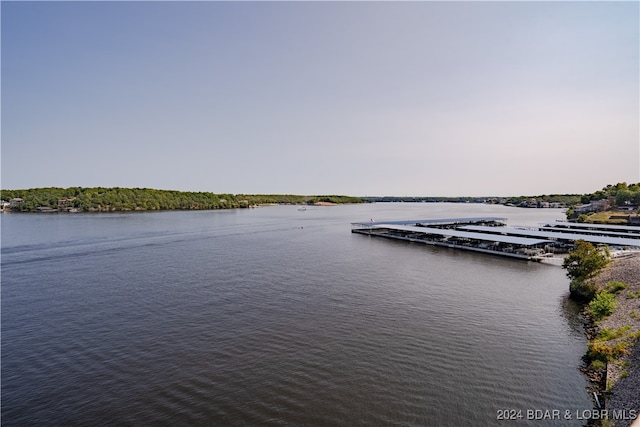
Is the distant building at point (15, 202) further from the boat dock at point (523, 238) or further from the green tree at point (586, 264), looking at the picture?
the green tree at point (586, 264)

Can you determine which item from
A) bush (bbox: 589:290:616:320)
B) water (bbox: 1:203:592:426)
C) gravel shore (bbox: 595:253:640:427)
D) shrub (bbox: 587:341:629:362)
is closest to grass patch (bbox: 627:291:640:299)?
gravel shore (bbox: 595:253:640:427)

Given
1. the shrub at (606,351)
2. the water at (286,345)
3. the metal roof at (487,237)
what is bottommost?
the water at (286,345)

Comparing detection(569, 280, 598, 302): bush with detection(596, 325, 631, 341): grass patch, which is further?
detection(569, 280, 598, 302): bush

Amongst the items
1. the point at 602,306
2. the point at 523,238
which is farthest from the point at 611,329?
the point at 523,238

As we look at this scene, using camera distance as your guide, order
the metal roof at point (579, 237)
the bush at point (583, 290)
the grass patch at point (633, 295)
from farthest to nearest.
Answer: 1. the metal roof at point (579, 237)
2. the bush at point (583, 290)
3. the grass patch at point (633, 295)

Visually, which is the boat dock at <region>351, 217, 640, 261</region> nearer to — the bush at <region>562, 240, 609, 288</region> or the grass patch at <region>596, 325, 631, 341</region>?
the bush at <region>562, 240, 609, 288</region>

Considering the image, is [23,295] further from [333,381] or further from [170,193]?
[170,193]

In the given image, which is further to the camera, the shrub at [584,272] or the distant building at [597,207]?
the distant building at [597,207]

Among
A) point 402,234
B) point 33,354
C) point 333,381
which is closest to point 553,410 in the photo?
point 333,381

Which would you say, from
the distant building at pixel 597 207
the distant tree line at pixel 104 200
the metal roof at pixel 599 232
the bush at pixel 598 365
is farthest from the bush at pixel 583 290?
the distant tree line at pixel 104 200
